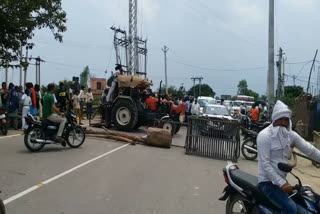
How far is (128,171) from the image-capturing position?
877 cm

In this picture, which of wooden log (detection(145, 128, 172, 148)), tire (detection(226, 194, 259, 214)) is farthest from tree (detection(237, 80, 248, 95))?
tire (detection(226, 194, 259, 214))

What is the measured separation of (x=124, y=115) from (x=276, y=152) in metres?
12.8

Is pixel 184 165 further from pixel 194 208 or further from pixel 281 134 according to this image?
pixel 281 134

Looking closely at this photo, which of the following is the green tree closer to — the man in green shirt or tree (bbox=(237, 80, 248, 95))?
the man in green shirt

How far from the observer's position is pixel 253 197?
454 centimetres

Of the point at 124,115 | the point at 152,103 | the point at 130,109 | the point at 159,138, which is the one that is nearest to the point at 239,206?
the point at 159,138

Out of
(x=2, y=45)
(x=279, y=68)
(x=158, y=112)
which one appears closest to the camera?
(x=2, y=45)

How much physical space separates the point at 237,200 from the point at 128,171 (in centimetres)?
422

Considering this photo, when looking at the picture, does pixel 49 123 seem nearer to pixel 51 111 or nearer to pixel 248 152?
pixel 51 111

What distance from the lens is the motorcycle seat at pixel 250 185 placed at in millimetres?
4402

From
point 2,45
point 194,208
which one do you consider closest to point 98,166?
point 194,208

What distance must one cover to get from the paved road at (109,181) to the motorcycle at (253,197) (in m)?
1.24

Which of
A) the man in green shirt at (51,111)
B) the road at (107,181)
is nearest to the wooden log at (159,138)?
the road at (107,181)

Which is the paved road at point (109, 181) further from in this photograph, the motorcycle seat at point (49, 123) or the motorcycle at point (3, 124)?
the motorcycle at point (3, 124)
